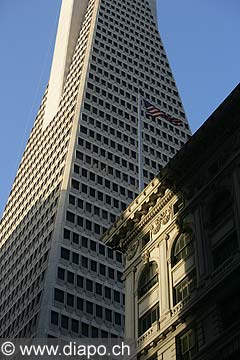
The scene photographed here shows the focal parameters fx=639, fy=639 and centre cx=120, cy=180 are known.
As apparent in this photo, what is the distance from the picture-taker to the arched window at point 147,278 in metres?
43.2

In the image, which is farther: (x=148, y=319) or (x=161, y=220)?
(x=161, y=220)

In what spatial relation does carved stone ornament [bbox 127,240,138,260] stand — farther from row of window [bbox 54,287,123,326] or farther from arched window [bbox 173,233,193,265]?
row of window [bbox 54,287,123,326]

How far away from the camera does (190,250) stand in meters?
40.6

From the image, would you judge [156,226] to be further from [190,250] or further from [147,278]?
[190,250]

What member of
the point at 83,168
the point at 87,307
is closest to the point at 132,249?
the point at 87,307

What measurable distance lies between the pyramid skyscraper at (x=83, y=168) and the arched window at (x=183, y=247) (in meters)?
41.6

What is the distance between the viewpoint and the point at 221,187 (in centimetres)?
3997

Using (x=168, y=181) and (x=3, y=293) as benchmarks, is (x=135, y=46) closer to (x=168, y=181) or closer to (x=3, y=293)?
(x=3, y=293)

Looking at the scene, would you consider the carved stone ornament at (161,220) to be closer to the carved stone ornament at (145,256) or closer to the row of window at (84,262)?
the carved stone ornament at (145,256)

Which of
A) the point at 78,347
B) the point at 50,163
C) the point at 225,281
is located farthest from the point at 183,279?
the point at 50,163

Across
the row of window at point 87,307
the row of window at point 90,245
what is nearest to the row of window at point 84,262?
the row of window at point 90,245

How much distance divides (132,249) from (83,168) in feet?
194

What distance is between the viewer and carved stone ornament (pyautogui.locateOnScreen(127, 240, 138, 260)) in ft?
155

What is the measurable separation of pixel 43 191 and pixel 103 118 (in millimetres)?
19422
